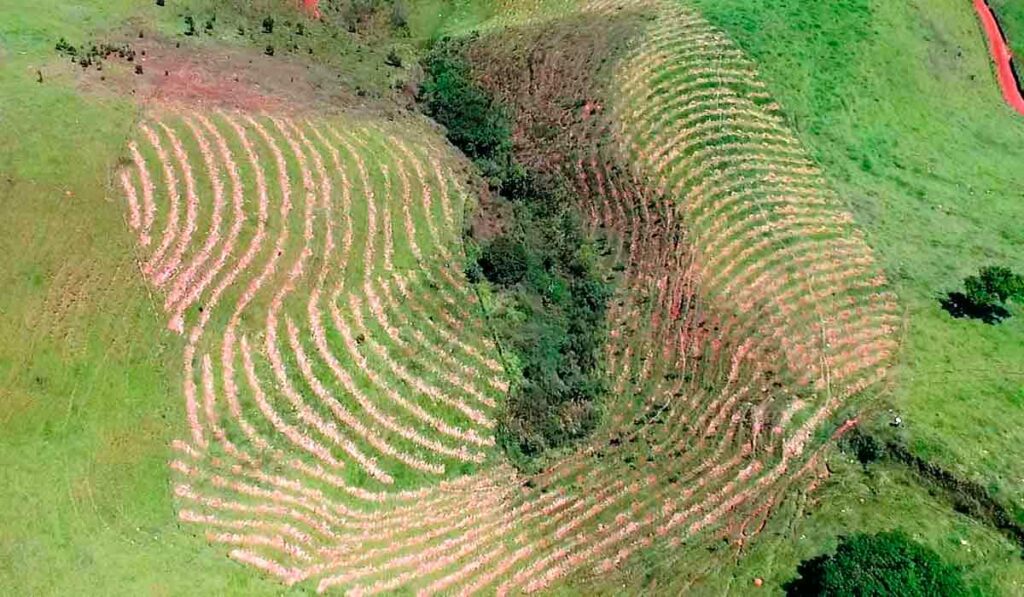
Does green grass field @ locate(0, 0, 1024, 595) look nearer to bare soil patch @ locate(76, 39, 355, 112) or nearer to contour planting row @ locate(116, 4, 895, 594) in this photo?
contour planting row @ locate(116, 4, 895, 594)

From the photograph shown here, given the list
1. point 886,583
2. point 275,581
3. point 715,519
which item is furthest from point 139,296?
point 886,583

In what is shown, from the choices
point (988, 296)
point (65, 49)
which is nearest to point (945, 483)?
point (988, 296)

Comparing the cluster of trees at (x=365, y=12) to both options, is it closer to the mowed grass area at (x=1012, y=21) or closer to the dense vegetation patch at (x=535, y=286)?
the dense vegetation patch at (x=535, y=286)

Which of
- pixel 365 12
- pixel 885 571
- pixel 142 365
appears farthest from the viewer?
pixel 365 12

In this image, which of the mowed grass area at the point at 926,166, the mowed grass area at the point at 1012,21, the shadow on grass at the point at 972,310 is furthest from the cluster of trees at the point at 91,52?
the mowed grass area at the point at 1012,21

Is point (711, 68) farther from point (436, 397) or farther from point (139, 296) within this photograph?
point (139, 296)

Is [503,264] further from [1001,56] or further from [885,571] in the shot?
[1001,56]
